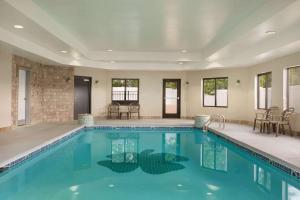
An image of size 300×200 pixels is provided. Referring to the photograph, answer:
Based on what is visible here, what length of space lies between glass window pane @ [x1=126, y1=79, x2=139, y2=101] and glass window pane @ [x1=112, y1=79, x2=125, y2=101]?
0.24 m

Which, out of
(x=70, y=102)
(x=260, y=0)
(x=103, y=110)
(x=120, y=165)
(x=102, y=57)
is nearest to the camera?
(x=260, y=0)

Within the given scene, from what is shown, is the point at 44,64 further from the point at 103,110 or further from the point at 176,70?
the point at 176,70

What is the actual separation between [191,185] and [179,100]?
9.67 meters

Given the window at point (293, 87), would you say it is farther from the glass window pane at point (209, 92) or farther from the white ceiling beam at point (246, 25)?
the glass window pane at point (209, 92)

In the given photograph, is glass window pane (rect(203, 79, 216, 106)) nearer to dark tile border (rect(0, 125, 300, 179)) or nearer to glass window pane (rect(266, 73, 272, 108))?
dark tile border (rect(0, 125, 300, 179))

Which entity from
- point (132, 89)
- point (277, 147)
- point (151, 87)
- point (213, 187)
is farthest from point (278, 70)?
point (132, 89)

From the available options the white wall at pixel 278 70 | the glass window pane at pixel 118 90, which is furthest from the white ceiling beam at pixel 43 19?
the white wall at pixel 278 70

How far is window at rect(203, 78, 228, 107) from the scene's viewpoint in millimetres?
12562

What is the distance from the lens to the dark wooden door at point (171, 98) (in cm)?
1392

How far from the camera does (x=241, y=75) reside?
1177 cm

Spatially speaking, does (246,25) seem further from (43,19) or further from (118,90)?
(118,90)

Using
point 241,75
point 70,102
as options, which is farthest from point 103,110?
point 241,75

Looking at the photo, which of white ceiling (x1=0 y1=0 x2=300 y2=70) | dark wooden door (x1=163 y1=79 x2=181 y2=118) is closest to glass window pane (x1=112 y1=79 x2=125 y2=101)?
dark wooden door (x1=163 y1=79 x2=181 y2=118)

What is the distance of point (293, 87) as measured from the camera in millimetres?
8328
